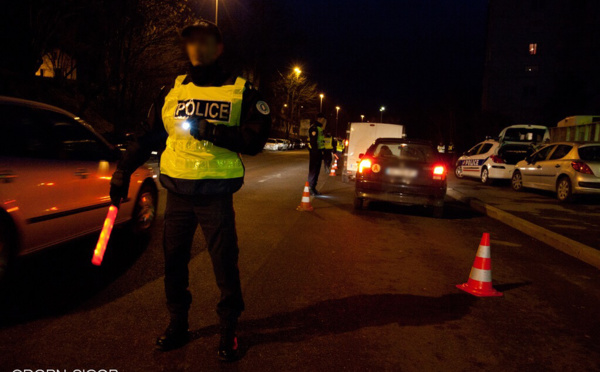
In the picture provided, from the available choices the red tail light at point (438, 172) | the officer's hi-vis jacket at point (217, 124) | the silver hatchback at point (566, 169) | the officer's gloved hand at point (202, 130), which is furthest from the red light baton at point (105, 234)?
the silver hatchback at point (566, 169)

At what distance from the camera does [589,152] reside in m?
11.1

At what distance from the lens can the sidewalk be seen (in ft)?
21.8

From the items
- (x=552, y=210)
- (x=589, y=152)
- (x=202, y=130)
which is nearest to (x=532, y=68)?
(x=589, y=152)

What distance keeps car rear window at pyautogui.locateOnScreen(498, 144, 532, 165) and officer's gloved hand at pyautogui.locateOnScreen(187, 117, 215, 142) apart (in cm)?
1487

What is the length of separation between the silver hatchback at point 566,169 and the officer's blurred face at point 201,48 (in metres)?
10.7

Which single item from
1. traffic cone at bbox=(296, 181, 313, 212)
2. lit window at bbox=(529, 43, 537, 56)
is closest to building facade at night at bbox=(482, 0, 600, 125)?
lit window at bbox=(529, 43, 537, 56)

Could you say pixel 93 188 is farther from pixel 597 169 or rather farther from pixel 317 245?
pixel 597 169

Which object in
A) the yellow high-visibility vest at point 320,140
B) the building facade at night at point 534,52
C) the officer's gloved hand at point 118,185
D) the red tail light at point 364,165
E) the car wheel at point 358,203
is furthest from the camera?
the building facade at night at point 534,52

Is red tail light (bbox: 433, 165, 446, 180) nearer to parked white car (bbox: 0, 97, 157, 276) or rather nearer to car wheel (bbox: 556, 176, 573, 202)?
car wheel (bbox: 556, 176, 573, 202)

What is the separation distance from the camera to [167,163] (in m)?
2.88

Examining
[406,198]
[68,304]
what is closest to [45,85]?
[406,198]

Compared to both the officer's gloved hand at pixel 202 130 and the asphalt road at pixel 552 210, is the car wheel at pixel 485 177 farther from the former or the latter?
the officer's gloved hand at pixel 202 130

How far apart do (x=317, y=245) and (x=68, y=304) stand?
128 inches

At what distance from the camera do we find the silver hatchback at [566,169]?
1062cm
